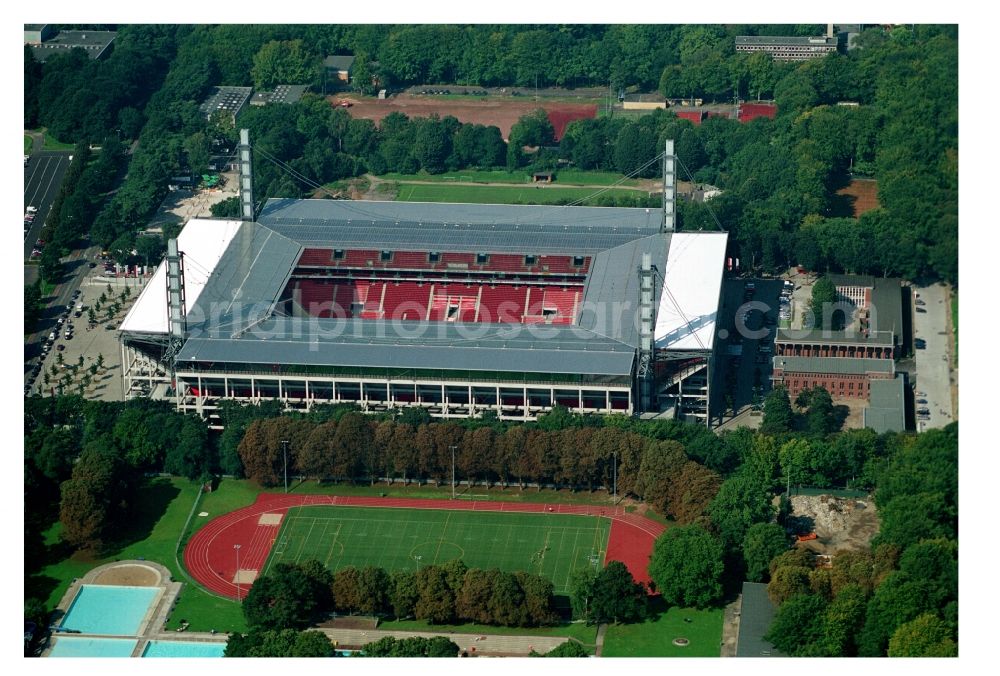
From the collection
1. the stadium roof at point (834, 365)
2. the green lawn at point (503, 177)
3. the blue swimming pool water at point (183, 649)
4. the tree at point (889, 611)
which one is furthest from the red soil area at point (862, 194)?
the blue swimming pool water at point (183, 649)

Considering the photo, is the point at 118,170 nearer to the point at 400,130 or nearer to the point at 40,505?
the point at 400,130

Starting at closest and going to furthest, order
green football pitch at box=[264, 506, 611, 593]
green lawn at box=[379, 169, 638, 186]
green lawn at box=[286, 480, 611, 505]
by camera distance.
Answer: green football pitch at box=[264, 506, 611, 593] < green lawn at box=[286, 480, 611, 505] < green lawn at box=[379, 169, 638, 186]

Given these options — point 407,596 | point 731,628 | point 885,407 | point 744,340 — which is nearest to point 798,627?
point 731,628

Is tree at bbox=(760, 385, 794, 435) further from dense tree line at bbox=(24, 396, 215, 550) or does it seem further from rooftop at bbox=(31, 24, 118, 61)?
rooftop at bbox=(31, 24, 118, 61)

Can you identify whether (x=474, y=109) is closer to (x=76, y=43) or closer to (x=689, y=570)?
(x=76, y=43)

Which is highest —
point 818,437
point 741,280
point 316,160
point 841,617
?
point 316,160

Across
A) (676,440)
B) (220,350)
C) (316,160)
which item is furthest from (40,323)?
(676,440)

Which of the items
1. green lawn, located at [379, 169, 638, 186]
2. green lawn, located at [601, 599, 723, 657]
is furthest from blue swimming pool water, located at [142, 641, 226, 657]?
green lawn, located at [379, 169, 638, 186]

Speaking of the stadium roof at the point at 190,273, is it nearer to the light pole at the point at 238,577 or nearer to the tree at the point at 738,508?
the light pole at the point at 238,577
